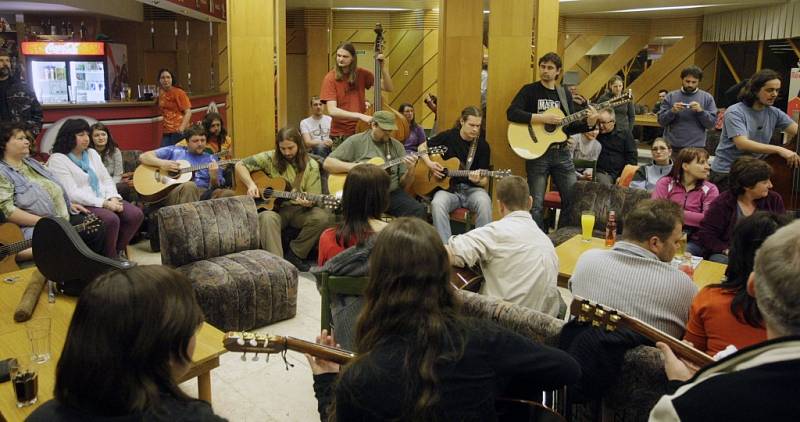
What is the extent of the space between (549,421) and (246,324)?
260cm

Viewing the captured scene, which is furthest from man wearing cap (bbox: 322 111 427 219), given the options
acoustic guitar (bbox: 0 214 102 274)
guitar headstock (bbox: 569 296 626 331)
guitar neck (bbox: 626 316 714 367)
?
guitar neck (bbox: 626 316 714 367)

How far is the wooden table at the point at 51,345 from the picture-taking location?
2244mm

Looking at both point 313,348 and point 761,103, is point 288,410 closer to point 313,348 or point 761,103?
point 313,348

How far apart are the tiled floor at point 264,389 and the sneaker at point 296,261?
1.19 metres

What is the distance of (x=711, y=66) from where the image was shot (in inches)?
511

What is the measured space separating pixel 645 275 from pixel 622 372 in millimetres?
553

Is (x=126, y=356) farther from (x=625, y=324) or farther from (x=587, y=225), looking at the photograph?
(x=587, y=225)

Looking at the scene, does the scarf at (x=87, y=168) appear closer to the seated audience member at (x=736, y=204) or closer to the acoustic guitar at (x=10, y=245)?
the acoustic guitar at (x=10, y=245)

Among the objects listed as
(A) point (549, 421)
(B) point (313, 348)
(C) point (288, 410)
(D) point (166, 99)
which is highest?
(D) point (166, 99)

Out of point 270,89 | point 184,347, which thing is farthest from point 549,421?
point 270,89

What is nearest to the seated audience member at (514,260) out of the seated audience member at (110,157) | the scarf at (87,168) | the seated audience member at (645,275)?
the seated audience member at (645,275)

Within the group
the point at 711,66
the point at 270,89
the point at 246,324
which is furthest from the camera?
the point at 711,66

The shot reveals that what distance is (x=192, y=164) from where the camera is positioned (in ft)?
19.0

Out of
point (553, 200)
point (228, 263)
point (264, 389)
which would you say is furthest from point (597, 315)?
point (553, 200)
